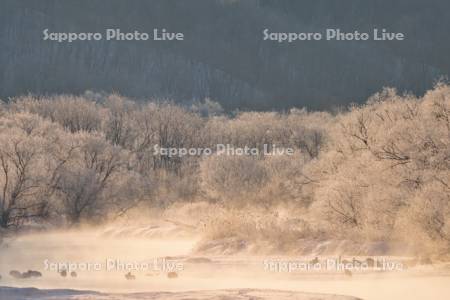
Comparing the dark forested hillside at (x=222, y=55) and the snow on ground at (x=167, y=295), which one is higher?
the dark forested hillside at (x=222, y=55)

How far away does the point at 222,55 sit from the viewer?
17162 cm

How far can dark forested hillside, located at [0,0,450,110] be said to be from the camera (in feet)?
509

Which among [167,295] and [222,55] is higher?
[222,55]

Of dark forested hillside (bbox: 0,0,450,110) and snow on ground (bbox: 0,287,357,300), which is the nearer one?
snow on ground (bbox: 0,287,357,300)

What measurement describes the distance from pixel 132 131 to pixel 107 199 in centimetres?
2624

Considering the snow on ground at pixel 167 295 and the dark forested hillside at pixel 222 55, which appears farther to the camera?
the dark forested hillside at pixel 222 55

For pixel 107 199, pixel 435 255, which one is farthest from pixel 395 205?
pixel 107 199

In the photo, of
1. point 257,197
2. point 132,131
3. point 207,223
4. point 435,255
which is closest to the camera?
point 435,255

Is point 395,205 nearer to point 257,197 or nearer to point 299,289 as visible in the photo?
point 299,289

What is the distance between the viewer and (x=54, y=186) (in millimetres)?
42781

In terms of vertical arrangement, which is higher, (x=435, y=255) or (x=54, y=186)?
(x=54, y=186)

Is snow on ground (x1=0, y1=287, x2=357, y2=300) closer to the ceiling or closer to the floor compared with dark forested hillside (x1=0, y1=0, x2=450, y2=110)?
closer to the floor

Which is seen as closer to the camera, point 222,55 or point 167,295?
point 167,295

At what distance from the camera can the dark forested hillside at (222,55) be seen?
6107 inches
